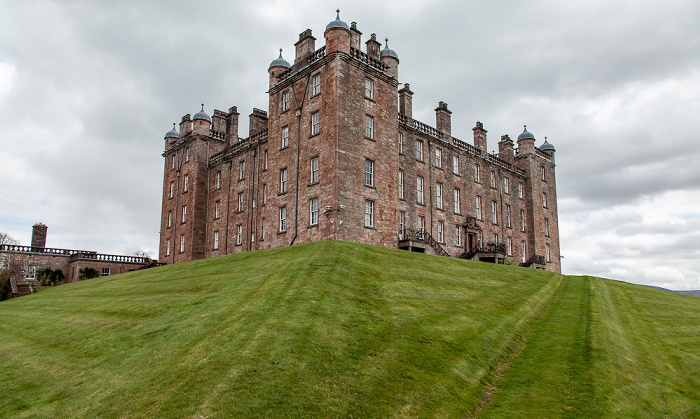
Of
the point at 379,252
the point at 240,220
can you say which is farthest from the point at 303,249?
the point at 240,220

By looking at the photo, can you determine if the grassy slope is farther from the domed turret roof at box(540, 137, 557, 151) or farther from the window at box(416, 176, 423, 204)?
the domed turret roof at box(540, 137, 557, 151)

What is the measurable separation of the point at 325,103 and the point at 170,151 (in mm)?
27622

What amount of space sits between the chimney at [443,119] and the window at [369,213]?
14357 mm

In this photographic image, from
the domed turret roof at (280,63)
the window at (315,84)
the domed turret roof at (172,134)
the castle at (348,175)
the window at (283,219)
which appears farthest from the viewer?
the domed turret roof at (172,134)

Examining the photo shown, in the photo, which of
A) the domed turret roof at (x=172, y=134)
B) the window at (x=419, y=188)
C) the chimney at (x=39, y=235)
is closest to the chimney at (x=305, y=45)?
the window at (x=419, y=188)

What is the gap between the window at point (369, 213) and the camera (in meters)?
32.7

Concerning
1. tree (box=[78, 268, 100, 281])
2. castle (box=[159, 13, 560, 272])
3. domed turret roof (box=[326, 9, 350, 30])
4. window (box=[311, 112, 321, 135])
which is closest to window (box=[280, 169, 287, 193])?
castle (box=[159, 13, 560, 272])

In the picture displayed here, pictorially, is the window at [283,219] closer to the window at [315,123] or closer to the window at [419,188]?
the window at [315,123]

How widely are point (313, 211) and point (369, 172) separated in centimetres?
466

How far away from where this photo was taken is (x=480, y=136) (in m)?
49.1

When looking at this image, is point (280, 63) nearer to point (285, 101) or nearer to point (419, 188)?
point (285, 101)

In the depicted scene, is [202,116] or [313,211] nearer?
[313,211]

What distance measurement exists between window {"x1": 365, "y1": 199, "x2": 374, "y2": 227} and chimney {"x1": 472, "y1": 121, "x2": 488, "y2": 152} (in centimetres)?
1969

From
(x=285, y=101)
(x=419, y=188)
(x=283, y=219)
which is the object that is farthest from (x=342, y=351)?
(x=419, y=188)
